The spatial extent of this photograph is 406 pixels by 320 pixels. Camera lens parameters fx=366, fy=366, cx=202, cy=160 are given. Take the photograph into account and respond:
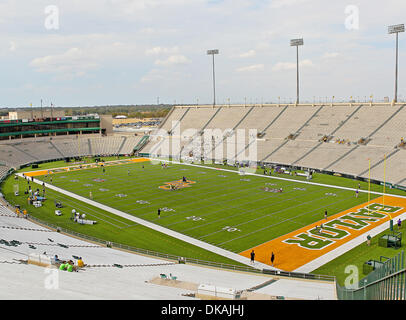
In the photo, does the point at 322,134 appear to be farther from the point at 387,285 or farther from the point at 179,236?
the point at 387,285

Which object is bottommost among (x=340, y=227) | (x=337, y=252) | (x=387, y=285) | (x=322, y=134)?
(x=337, y=252)

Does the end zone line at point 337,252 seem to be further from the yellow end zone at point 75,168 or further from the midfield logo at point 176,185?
the yellow end zone at point 75,168

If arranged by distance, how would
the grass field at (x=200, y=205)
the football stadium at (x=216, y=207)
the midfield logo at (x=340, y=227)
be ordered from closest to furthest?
the football stadium at (x=216, y=207) → the midfield logo at (x=340, y=227) → the grass field at (x=200, y=205)

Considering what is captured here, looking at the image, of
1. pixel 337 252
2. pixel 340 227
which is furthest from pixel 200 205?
pixel 337 252

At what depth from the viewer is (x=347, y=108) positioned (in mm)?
60094

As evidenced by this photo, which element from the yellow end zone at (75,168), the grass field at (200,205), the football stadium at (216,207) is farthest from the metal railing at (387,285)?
the yellow end zone at (75,168)

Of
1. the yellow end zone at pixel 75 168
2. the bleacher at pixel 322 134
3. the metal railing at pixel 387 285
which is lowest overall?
the yellow end zone at pixel 75 168

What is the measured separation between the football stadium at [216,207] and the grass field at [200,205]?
6.3 inches

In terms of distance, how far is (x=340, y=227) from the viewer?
26.3 meters

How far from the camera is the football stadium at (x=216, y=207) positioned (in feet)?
42.6

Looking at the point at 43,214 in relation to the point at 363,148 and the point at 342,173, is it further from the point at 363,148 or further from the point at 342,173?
the point at 363,148

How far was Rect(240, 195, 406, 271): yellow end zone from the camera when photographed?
70.7 feet

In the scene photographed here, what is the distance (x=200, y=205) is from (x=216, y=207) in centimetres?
160

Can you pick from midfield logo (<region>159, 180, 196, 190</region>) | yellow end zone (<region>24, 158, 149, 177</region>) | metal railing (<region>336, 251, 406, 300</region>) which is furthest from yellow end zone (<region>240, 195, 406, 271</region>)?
yellow end zone (<region>24, 158, 149, 177</region>)
